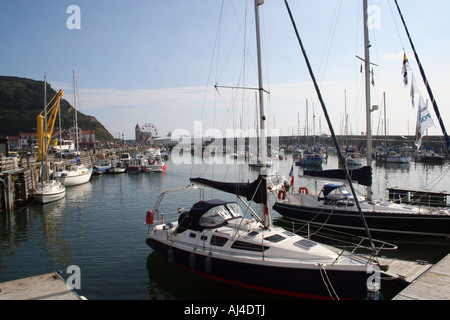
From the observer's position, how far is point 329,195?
19.7 m

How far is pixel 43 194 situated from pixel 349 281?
28659 millimetres

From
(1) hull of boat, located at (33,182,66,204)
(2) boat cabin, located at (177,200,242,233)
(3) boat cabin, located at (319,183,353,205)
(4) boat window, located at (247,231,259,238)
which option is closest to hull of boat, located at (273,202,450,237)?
(3) boat cabin, located at (319,183,353,205)

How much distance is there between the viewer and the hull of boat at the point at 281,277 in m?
9.53

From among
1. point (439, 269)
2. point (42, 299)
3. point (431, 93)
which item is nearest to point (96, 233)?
point (42, 299)

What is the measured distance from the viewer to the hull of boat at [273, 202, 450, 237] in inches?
648

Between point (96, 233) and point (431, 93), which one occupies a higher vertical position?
point (431, 93)

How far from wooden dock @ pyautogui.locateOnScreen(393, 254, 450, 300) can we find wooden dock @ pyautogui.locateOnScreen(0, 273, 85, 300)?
9.83 meters

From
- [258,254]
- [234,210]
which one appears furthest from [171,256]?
[258,254]

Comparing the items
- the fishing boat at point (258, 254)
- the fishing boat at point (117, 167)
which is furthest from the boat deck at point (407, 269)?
the fishing boat at point (117, 167)

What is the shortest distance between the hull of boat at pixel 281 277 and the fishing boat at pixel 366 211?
708cm

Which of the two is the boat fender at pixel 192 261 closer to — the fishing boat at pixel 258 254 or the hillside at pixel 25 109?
the fishing boat at pixel 258 254

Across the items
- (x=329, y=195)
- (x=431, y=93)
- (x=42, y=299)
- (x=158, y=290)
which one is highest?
(x=431, y=93)

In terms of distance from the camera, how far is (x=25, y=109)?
499 feet

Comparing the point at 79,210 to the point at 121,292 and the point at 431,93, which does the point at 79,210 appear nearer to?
the point at 121,292
